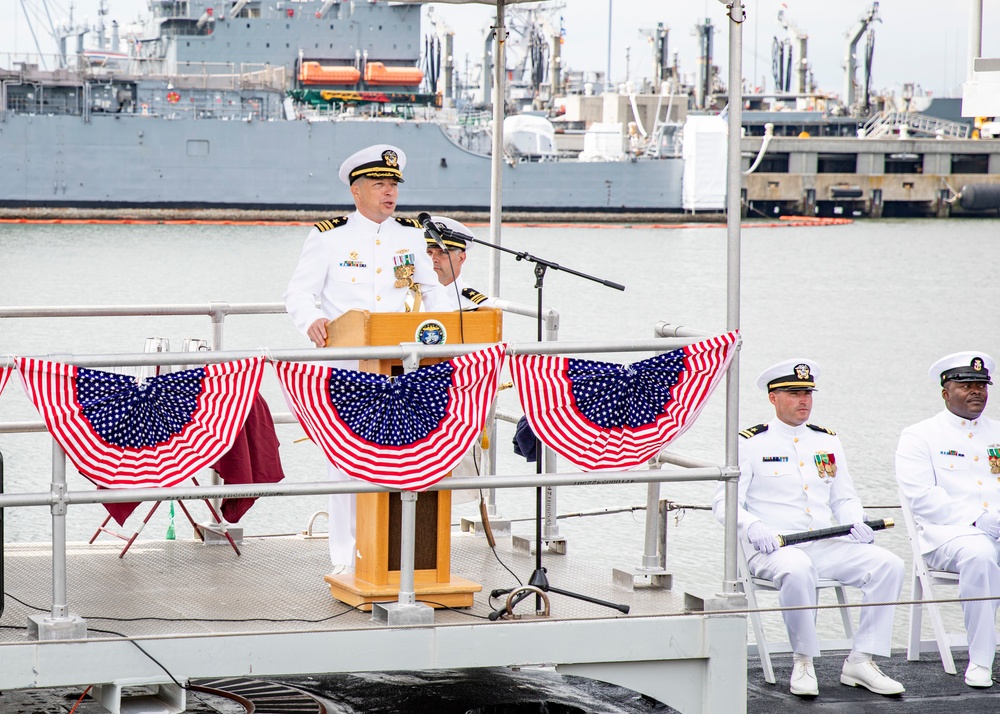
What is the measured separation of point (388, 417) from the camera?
4.18 meters

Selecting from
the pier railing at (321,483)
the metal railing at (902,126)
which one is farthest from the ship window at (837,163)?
the pier railing at (321,483)

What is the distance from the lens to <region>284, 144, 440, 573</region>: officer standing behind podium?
4.78m

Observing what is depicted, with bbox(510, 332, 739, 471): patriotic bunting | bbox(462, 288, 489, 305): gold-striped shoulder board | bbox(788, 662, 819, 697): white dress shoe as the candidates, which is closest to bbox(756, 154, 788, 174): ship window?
bbox(462, 288, 489, 305): gold-striped shoulder board

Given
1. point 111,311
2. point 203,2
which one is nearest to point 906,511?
point 111,311

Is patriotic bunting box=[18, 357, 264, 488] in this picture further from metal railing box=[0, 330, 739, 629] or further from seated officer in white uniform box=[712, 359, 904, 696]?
seated officer in white uniform box=[712, 359, 904, 696]

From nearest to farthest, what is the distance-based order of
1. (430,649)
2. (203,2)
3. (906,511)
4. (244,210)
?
1. (430,649)
2. (906,511)
3. (244,210)
4. (203,2)

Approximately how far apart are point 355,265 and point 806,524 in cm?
198

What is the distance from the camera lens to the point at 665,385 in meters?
4.50

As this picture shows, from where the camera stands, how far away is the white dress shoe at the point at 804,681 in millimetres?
5125

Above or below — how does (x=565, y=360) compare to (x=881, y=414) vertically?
above

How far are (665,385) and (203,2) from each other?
225ft

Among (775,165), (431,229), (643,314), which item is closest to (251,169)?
(775,165)

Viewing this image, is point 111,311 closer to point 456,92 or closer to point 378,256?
point 378,256

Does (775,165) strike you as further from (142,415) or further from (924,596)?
(142,415)
